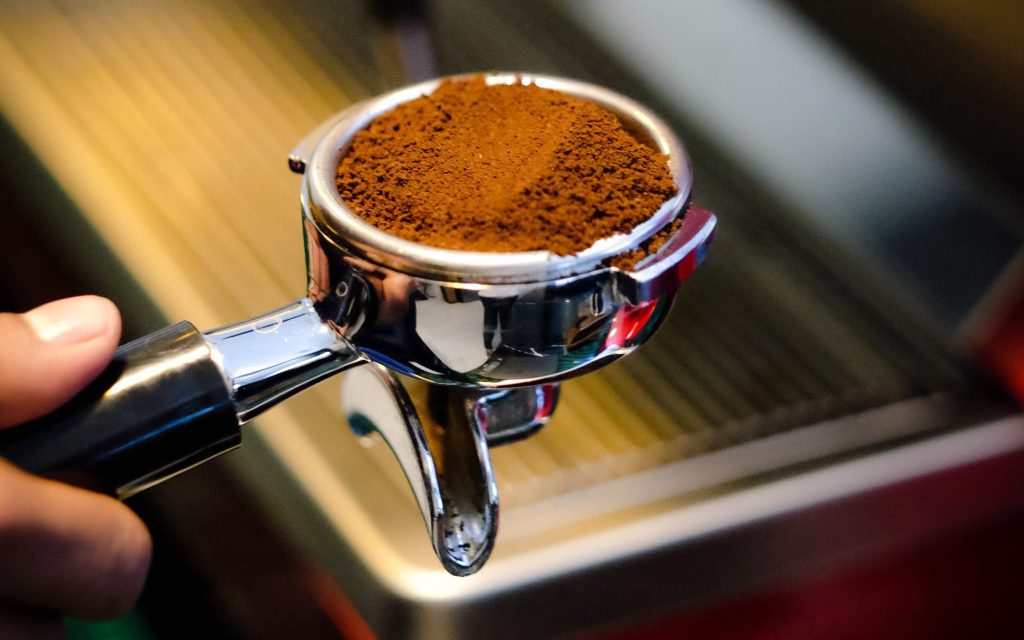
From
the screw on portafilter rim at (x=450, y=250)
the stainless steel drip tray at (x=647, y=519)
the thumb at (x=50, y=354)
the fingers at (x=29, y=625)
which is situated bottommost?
the stainless steel drip tray at (x=647, y=519)

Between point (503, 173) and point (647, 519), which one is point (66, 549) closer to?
point (503, 173)

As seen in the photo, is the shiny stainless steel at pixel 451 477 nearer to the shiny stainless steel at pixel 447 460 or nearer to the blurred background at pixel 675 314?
the shiny stainless steel at pixel 447 460

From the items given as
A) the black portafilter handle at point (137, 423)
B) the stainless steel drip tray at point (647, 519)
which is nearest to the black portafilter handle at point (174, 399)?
the black portafilter handle at point (137, 423)

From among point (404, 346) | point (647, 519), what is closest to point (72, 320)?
point (404, 346)

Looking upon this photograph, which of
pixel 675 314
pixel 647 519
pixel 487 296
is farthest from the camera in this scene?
pixel 675 314

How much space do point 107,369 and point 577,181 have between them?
19cm

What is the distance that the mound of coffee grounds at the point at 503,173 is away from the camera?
303mm

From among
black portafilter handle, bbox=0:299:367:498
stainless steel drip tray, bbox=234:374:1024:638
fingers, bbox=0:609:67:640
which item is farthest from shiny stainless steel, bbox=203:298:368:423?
stainless steel drip tray, bbox=234:374:1024:638

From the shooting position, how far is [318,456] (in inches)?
23.3

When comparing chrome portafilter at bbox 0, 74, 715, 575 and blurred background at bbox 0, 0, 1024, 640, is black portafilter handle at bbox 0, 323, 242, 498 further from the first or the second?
blurred background at bbox 0, 0, 1024, 640

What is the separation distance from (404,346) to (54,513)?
0.46 feet

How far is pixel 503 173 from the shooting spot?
0.33m

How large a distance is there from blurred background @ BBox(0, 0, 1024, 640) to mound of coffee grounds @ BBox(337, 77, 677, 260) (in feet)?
0.92

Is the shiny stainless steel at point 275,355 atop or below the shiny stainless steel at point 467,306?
below
